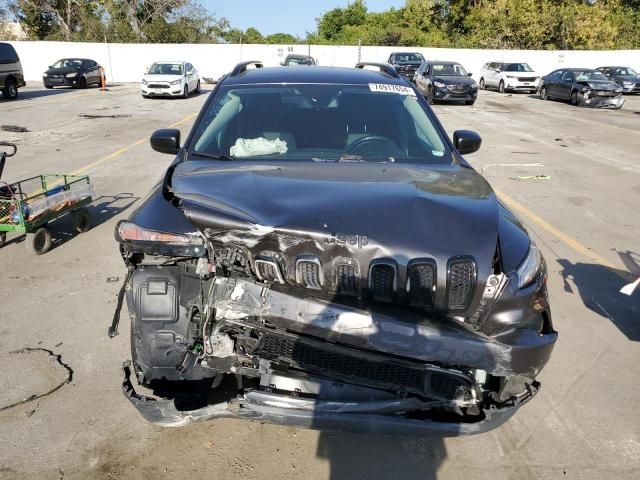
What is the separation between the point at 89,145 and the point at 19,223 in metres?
7.58

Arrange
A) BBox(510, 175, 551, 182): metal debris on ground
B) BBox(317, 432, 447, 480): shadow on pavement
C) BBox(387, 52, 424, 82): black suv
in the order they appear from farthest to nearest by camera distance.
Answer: BBox(387, 52, 424, 82): black suv
BBox(510, 175, 551, 182): metal debris on ground
BBox(317, 432, 447, 480): shadow on pavement

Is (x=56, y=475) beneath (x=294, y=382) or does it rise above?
beneath

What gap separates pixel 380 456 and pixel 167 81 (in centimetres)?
2258

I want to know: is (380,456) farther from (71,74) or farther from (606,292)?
(71,74)

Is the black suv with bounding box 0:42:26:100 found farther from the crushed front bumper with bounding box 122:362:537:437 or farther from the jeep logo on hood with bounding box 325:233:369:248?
the jeep logo on hood with bounding box 325:233:369:248

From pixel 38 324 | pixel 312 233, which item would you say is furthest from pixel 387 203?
pixel 38 324

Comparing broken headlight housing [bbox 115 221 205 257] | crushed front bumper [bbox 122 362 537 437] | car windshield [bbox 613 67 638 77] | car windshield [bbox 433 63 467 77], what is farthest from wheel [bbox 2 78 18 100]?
car windshield [bbox 613 67 638 77]

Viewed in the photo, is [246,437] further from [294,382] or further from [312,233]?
[312,233]

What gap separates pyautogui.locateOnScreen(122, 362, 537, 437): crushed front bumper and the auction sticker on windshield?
8.65 ft

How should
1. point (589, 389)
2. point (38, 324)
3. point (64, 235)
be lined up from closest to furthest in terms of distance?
point (589, 389)
point (38, 324)
point (64, 235)

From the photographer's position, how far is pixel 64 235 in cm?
631

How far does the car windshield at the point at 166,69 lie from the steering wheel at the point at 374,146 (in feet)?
71.8

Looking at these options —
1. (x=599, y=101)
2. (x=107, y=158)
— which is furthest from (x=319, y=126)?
(x=599, y=101)

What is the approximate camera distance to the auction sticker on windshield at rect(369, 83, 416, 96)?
167 inches
